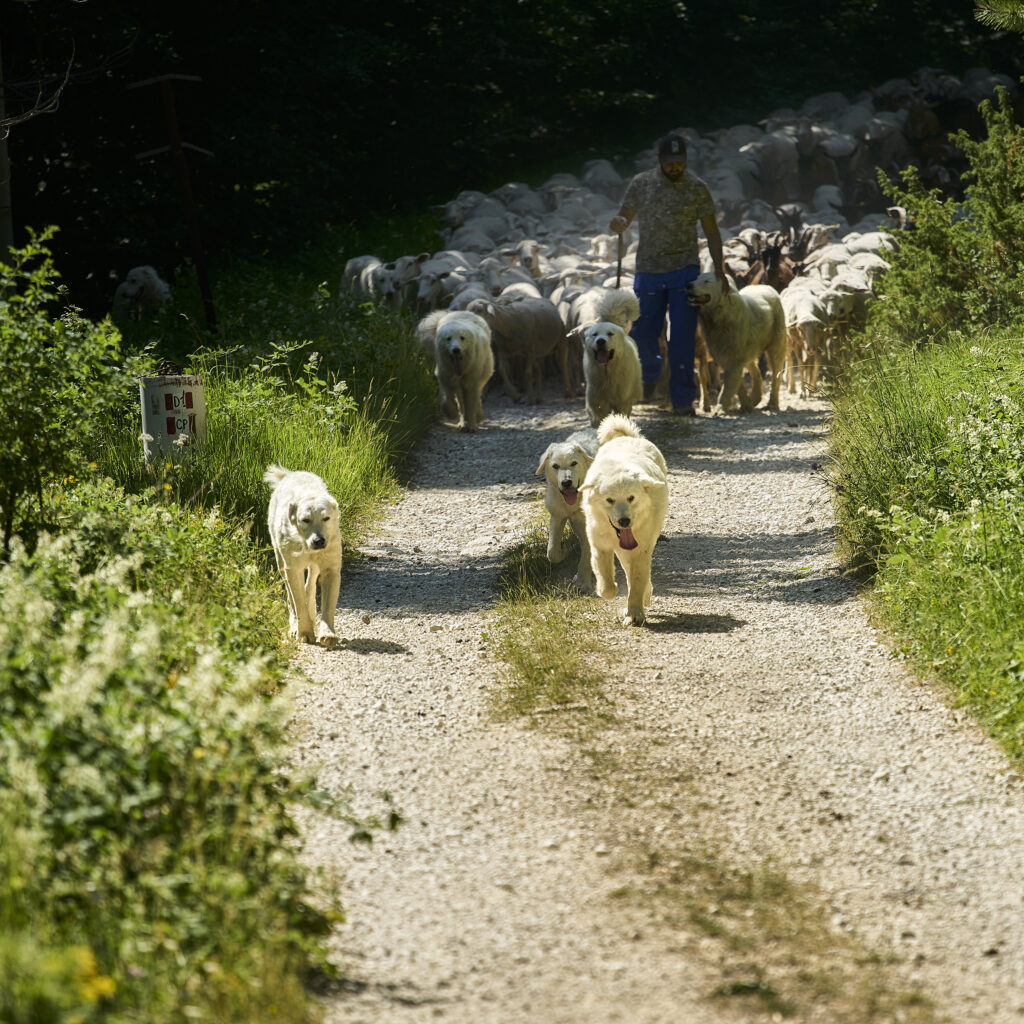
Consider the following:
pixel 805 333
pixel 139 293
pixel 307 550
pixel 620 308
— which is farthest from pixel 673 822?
pixel 139 293

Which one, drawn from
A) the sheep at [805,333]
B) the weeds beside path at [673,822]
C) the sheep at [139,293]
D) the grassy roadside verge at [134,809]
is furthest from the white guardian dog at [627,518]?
the sheep at [139,293]

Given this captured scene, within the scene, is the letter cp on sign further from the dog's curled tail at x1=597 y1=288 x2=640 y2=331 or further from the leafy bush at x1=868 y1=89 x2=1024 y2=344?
the leafy bush at x1=868 y1=89 x2=1024 y2=344

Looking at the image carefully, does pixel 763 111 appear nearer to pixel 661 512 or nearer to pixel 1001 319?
pixel 1001 319

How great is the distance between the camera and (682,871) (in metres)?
4.08

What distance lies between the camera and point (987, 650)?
5.46 metres

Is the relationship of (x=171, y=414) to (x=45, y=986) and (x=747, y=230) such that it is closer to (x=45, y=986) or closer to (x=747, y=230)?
(x=45, y=986)

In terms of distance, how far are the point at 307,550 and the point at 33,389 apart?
5.43 ft

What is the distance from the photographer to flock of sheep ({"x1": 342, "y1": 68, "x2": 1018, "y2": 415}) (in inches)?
621

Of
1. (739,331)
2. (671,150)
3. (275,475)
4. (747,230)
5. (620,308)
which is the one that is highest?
(747,230)

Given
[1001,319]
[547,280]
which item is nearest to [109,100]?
[547,280]

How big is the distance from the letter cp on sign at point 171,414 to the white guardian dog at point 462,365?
4.60 m

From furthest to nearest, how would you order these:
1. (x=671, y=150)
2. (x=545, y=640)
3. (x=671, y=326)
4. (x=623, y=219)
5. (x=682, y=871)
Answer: (x=671, y=326) < (x=623, y=219) < (x=671, y=150) < (x=545, y=640) < (x=682, y=871)

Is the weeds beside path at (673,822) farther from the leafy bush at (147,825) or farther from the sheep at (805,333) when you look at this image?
the sheep at (805,333)

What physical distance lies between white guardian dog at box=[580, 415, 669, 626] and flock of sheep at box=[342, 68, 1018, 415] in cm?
703
